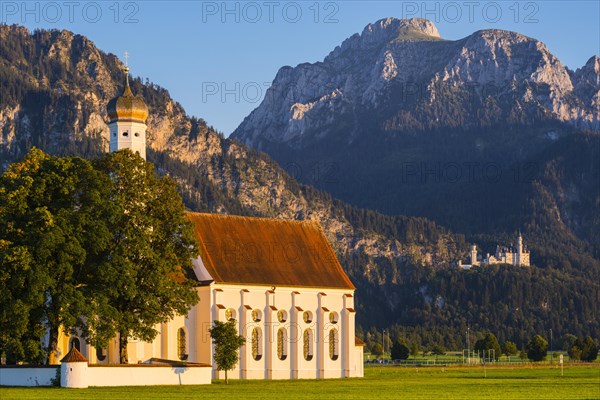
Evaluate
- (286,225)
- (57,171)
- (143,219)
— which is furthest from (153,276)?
(286,225)

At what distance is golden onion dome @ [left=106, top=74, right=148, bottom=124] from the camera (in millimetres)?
109750

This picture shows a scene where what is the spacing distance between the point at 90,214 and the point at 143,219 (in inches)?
184

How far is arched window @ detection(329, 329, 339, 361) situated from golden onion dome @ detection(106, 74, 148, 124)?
25.4 metres

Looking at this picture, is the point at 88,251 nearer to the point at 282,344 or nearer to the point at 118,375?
the point at 118,375

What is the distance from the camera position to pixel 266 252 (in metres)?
114

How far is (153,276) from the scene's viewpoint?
93438 millimetres

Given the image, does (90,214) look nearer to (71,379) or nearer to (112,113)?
(71,379)

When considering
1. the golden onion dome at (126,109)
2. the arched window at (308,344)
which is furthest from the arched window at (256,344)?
the golden onion dome at (126,109)

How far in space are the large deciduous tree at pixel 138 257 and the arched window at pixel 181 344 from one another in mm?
7067

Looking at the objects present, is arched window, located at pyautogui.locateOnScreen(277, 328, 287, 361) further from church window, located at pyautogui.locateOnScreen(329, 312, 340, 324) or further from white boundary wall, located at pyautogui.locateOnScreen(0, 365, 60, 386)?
white boundary wall, located at pyautogui.locateOnScreen(0, 365, 60, 386)

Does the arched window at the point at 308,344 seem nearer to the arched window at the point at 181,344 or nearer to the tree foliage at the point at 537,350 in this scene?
the arched window at the point at 181,344

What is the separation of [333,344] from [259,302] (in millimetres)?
10047

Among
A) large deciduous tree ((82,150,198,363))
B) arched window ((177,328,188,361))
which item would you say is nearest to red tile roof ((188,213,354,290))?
arched window ((177,328,188,361))

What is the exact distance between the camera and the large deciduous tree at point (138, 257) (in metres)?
90.6
